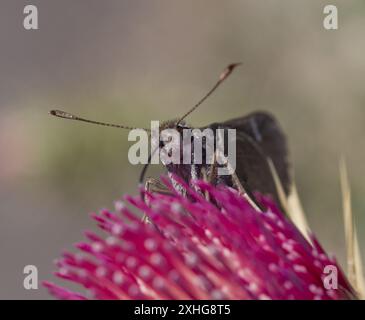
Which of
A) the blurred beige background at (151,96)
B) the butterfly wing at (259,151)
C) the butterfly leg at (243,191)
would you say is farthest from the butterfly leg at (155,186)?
the blurred beige background at (151,96)

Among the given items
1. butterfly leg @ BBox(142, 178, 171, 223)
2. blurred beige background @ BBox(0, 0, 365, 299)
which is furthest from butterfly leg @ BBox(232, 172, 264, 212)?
blurred beige background @ BBox(0, 0, 365, 299)

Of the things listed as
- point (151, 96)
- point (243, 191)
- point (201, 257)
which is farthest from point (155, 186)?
point (151, 96)

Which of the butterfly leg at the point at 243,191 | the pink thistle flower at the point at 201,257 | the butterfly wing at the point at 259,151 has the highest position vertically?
the butterfly wing at the point at 259,151

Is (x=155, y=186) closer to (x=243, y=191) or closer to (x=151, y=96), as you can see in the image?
(x=243, y=191)

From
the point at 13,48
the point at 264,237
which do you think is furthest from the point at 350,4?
the point at 13,48

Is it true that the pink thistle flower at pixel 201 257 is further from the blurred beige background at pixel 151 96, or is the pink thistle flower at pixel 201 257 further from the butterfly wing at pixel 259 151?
the blurred beige background at pixel 151 96
